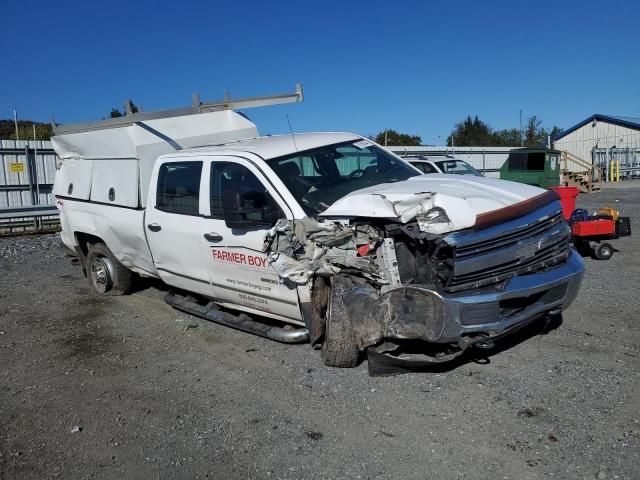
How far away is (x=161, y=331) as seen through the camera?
20.0ft

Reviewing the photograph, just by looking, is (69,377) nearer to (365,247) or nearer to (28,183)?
(365,247)

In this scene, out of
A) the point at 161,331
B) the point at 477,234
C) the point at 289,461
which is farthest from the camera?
the point at 161,331

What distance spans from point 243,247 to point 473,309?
7.08 feet

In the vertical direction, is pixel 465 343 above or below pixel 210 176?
below

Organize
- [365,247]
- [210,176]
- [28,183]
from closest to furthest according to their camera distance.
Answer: [365,247] → [210,176] → [28,183]

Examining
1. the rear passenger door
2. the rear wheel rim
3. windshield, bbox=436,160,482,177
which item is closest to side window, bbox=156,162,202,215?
the rear passenger door

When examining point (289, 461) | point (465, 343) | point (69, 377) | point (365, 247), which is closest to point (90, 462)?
point (289, 461)

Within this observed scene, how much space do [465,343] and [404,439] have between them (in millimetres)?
849

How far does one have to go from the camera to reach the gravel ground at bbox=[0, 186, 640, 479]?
3.31 m

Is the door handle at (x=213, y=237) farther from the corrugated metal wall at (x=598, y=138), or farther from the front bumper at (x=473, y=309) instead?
the corrugated metal wall at (x=598, y=138)

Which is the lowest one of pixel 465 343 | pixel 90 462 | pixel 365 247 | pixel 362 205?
pixel 90 462

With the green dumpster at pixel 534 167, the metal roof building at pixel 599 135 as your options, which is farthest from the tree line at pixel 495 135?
the green dumpster at pixel 534 167

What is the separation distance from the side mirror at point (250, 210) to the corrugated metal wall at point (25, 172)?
14904 mm

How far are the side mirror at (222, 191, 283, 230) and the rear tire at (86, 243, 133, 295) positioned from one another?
3111mm
